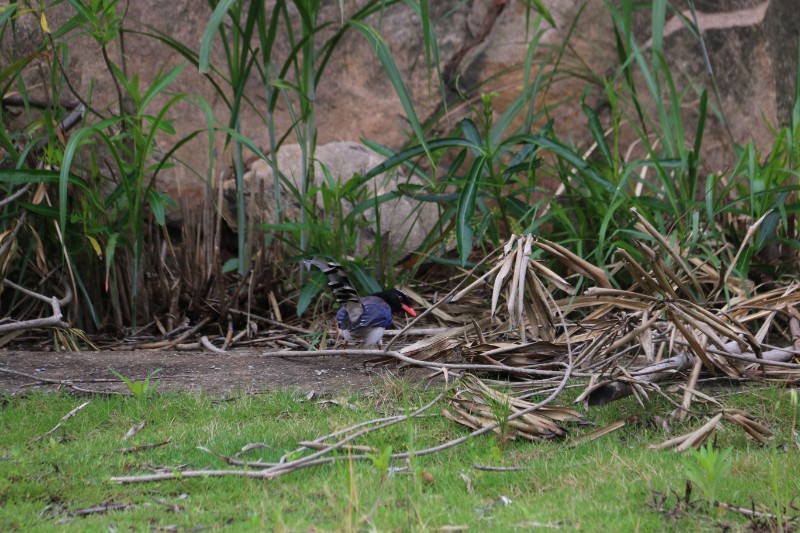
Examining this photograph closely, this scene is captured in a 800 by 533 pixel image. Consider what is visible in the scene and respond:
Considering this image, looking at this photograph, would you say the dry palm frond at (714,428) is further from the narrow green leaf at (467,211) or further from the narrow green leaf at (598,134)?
the narrow green leaf at (598,134)

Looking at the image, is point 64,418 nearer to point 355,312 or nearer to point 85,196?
point 355,312

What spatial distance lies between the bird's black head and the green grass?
1287mm

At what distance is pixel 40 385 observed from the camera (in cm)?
387

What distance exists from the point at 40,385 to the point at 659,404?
8.34 ft

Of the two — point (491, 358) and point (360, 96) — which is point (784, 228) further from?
point (360, 96)

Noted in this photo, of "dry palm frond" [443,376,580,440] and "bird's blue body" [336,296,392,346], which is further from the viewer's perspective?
"bird's blue body" [336,296,392,346]

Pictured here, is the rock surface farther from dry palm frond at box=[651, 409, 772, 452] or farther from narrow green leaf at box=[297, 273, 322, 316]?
dry palm frond at box=[651, 409, 772, 452]

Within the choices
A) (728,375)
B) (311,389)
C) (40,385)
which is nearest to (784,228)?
(728,375)

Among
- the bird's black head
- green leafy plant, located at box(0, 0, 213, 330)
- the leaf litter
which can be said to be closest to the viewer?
the leaf litter

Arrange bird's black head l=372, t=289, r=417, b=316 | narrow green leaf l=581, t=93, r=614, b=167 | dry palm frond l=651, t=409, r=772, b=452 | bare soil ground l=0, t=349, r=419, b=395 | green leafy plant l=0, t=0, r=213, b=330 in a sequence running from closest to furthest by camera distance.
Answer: dry palm frond l=651, t=409, r=772, b=452
bare soil ground l=0, t=349, r=419, b=395
green leafy plant l=0, t=0, r=213, b=330
bird's black head l=372, t=289, r=417, b=316
narrow green leaf l=581, t=93, r=614, b=167

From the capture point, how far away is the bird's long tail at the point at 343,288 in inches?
176

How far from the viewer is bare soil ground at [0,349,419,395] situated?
12.8ft

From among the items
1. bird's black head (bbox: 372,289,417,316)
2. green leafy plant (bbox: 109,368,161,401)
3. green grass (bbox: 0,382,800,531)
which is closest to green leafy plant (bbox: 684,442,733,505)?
green grass (bbox: 0,382,800,531)

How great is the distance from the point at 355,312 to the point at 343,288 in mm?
166
